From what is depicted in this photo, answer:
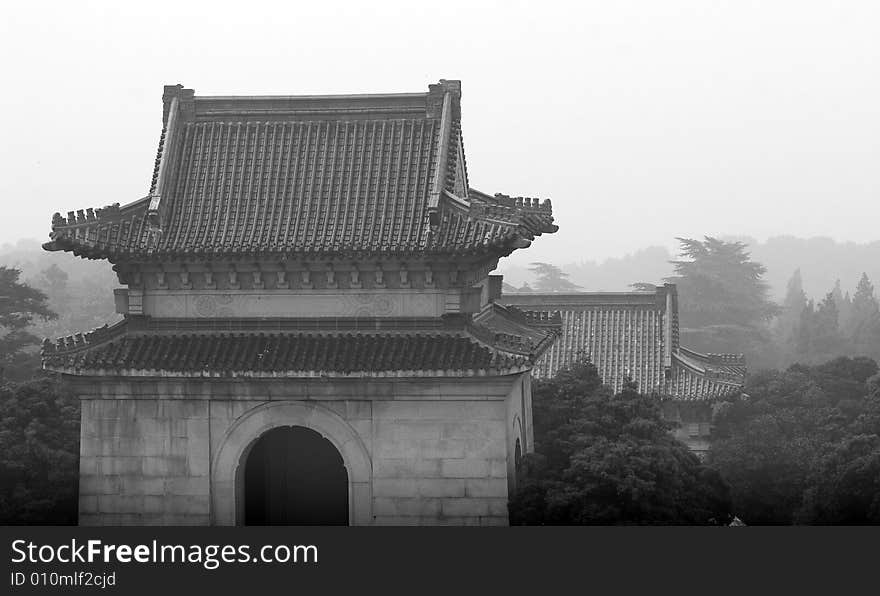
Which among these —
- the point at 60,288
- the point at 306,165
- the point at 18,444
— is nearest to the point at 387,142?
the point at 306,165

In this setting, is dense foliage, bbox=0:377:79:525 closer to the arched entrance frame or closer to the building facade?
the arched entrance frame

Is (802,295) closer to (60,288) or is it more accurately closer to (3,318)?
(60,288)

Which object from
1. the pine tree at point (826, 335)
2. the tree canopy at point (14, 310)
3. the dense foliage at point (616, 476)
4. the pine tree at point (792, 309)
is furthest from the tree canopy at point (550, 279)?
the dense foliage at point (616, 476)

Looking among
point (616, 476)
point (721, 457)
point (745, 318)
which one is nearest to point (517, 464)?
point (616, 476)

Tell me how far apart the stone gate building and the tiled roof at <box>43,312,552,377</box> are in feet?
0.12

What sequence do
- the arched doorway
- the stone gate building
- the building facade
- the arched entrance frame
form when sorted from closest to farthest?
1. the stone gate building
2. the arched entrance frame
3. the arched doorway
4. the building facade

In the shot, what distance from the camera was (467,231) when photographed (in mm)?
22984

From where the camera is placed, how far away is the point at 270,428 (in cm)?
2322

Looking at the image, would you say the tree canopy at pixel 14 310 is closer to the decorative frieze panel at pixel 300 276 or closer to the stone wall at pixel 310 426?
the decorative frieze panel at pixel 300 276

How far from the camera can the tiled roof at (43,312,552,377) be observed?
22453 millimetres

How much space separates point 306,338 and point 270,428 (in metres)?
1.78

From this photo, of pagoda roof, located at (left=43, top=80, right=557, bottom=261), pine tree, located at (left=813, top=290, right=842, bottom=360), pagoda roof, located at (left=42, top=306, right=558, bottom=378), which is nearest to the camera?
pagoda roof, located at (left=42, top=306, right=558, bottom=378)

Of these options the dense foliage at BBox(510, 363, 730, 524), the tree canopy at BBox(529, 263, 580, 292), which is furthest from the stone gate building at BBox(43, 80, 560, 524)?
the tree canopy at BBox(529, 263, 580, 292)
